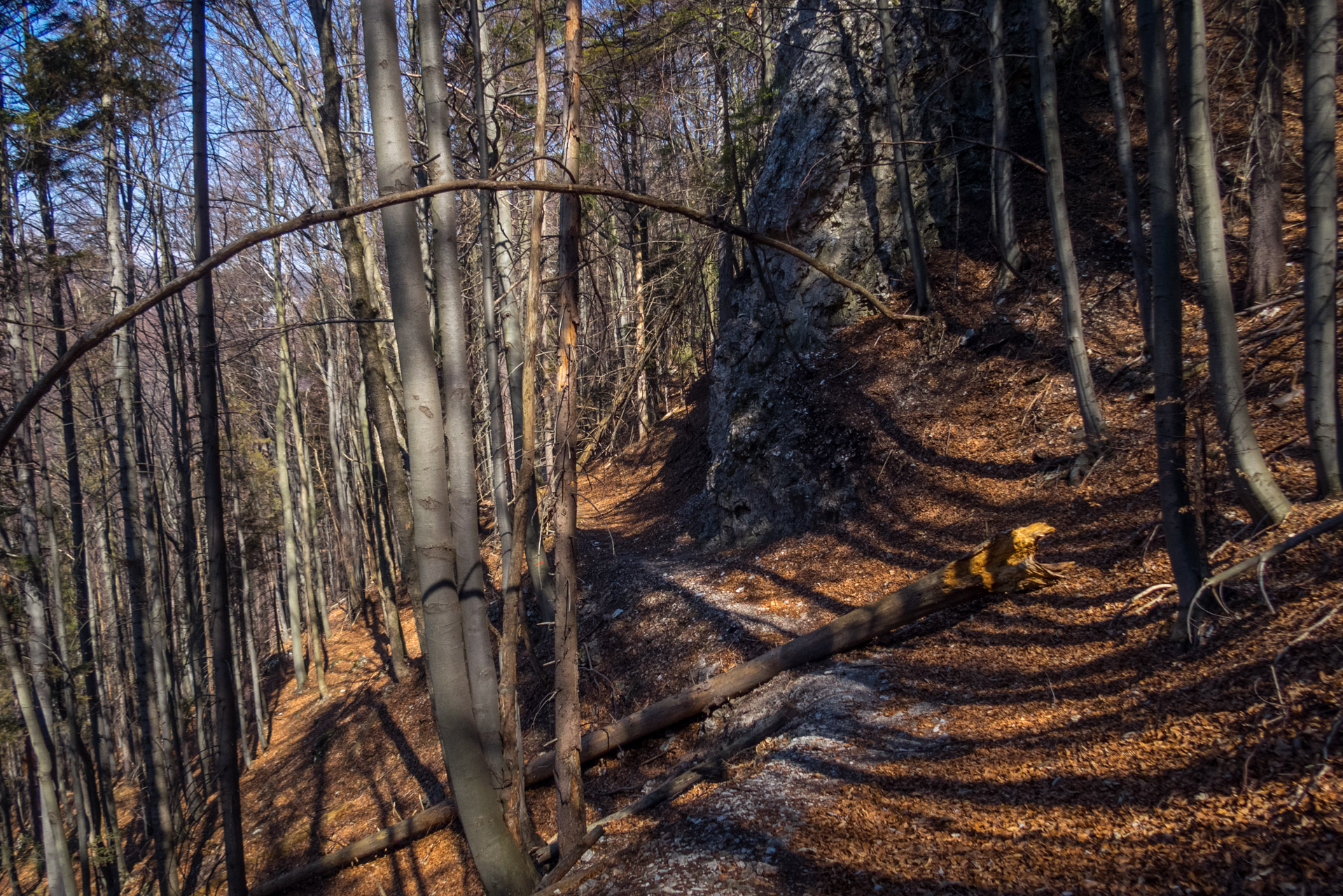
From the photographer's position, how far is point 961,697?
17.6 ft

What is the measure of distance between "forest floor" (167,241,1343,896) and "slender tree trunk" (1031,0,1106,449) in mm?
563

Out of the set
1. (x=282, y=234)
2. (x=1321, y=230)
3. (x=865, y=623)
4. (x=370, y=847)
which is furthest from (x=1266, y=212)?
(x=370, y=847)

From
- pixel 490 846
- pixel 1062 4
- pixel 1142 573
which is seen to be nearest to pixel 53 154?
pixel 490 846

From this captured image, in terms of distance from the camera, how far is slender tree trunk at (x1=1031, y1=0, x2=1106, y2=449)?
8.00 meters

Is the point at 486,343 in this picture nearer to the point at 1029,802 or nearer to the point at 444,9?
the point at 444,9

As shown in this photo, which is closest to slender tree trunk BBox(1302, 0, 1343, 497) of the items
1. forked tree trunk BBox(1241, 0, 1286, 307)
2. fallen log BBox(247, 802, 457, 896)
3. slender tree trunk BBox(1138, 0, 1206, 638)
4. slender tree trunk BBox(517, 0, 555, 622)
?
slender tree trunk BBox(1138, 0, 1206, 638)

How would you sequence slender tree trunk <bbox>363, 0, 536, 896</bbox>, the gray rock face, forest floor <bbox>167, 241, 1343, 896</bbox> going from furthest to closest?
the gray rock face < slender tree trunk <bbox>363, 0, 536, 896</bbox> < forest floor <bbox>167, 241, 1343, 896</bbox>

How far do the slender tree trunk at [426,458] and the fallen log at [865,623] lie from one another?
3.03 m

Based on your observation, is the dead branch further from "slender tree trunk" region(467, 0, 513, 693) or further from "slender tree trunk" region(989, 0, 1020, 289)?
"slender tree trunk" region(989, 0, 1020, 289)

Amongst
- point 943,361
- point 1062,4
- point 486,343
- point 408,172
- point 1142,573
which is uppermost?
point 1062,4

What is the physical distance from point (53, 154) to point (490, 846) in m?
10.8

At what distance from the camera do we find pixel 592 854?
4695 mm

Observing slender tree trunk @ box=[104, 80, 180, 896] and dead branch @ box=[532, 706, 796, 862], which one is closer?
dead branch @ box=[532, 706, 796, 862]

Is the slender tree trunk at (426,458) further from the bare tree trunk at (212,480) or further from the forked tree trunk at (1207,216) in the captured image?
the forked tree trunk at (1207,216)
